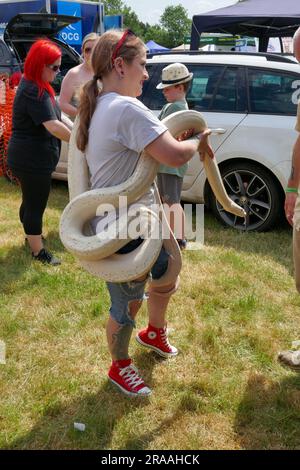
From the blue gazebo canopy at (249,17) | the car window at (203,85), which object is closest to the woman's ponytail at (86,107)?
the car window at (203,85)

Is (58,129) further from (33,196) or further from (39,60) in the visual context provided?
(33,196)

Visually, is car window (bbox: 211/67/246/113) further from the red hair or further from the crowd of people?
the red hair

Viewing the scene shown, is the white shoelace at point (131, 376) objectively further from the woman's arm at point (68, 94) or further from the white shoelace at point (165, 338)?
the woman's arm at point (68, 94)

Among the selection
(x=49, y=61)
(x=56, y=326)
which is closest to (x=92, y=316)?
(x=56, y=326)

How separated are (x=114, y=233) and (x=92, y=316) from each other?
1.54 m

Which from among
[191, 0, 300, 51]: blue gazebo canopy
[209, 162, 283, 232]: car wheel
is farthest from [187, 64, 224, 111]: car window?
[191, 0, 300, 51]: blue gazebo canopy

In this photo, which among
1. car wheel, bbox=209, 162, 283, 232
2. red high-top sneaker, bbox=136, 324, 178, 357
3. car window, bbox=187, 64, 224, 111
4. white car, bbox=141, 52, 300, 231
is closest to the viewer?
red high-top sneaker, bbox=136, 324, 178, 357

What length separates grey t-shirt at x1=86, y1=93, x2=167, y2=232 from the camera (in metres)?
2.00

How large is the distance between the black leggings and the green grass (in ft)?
1.14

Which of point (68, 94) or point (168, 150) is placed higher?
point (168, 150)

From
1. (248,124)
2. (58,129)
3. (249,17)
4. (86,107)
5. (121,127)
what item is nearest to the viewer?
(121,127)

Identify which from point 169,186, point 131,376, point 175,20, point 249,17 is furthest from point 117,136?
point 175,20

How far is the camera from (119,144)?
82.3 inches

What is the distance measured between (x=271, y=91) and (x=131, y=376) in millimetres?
3474
